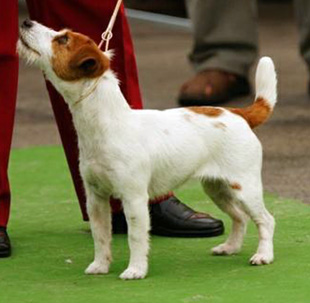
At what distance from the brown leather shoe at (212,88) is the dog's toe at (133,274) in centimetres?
491

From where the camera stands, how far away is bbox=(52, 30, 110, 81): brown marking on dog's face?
551 cm

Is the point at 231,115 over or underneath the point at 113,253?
over

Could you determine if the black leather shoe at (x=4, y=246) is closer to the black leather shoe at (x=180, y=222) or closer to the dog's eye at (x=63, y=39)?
the black leather shoe at (x=180, y=222)

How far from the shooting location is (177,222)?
666cm

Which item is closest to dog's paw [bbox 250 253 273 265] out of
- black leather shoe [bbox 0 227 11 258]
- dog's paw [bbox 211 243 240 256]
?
dog's paw [bbox 211 243 240 256]

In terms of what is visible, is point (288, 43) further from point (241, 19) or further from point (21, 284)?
point (21, 284)

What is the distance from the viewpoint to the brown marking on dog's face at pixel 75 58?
551 cm


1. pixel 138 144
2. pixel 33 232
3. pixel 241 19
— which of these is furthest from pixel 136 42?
pixel 138 144

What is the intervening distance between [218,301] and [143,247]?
1.90 ft

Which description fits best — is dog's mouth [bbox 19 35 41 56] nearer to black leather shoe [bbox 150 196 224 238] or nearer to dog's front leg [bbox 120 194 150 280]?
dog's front leg [bbox 120 194 150 280]

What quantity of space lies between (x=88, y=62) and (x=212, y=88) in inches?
208

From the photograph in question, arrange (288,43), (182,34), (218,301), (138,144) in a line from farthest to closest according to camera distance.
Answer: (182,34) < (288,43) < (138,144) < (218,301)

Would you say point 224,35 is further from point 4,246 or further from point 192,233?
point 4,246

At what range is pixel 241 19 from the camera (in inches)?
438
